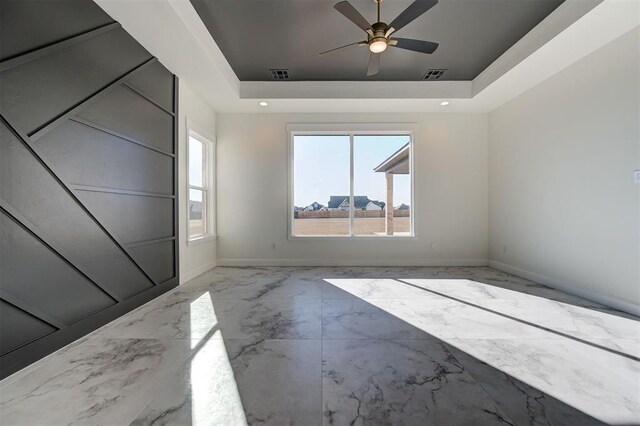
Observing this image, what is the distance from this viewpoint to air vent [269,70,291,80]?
3908mm

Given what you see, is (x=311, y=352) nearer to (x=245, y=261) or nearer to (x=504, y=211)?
(x=245, y=261)

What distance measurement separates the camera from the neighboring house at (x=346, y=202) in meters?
5.05

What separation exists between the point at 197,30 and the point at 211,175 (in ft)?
7.88

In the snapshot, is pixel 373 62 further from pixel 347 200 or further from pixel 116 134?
pixel 116 134

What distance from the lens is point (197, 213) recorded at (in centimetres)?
429

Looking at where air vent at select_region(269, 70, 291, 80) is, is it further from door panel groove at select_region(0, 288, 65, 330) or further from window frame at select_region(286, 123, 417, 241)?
door panel groove at select_region(0, 288, 65, 330)

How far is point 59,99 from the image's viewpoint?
1.99 m

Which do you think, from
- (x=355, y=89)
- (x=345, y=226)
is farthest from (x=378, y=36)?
(x=345, y=226)

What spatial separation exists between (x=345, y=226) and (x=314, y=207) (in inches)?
27.9

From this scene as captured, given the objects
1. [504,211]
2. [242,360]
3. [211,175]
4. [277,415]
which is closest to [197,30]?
[211,175]

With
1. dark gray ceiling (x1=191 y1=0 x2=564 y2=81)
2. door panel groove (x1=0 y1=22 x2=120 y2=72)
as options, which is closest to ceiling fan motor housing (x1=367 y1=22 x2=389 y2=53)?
dark gray ceiling (x1=191 y1=0 x2=564 y2=81)

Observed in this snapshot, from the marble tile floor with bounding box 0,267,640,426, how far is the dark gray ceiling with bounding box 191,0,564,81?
10.4 feet

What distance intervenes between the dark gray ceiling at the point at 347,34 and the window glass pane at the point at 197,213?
203 cm

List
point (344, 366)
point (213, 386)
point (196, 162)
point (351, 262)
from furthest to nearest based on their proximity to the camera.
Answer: point (351, 262) → point (196, 162) → point (344, 366) → point (213, 386)
